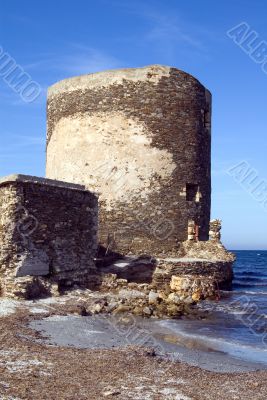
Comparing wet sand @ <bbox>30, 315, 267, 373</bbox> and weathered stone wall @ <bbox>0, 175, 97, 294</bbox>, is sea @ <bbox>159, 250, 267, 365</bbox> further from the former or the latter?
weathered stone wall @ <bbox>0, 175, 97, 294</bbox>

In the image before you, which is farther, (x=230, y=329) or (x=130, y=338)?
(x=230, y=329)

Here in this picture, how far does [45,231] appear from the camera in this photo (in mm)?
13219

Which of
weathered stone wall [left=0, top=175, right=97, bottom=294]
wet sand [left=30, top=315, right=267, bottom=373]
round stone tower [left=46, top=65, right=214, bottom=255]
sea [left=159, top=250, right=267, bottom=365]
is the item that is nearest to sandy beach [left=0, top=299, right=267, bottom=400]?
wet sand [left=30, top=315, right=267, bottom=373]

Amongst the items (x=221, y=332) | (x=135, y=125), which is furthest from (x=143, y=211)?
(x=221, y=332)

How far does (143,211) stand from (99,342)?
987 cm

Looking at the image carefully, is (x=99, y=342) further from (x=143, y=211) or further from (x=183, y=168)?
(x=183, y=168)

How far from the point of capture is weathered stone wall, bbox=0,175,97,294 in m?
12.4

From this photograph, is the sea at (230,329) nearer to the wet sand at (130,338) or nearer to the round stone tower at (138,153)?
the wet sand at (130,338)

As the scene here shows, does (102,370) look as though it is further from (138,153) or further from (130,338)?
(138,153)

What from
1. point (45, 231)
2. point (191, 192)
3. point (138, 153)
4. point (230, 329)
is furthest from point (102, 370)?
point (191, 192)

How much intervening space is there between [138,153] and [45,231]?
6473 mm

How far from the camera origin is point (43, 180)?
13.2 m

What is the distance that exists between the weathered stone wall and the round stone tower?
342 cm

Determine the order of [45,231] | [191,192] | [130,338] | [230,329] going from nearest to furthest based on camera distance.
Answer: [130,338], [230,329], [45,231], [191,192]
